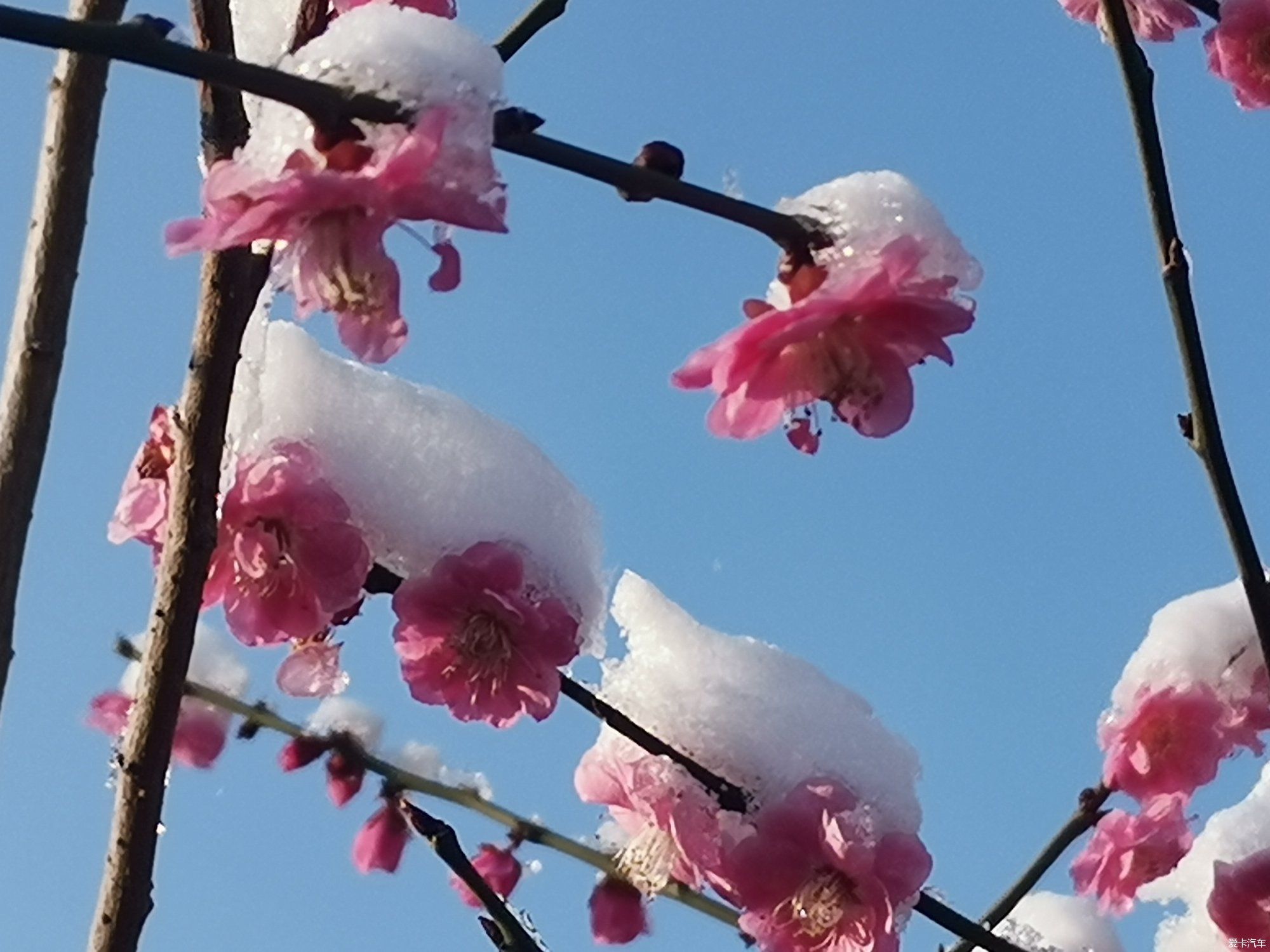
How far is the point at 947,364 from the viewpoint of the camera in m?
1.23

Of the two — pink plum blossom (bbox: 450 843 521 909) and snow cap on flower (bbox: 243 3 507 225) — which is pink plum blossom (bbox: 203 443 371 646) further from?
pink plum blossom (bbox: 450 843 521 909)

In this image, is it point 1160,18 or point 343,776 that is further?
point 1160,18

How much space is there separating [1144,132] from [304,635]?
965 mm

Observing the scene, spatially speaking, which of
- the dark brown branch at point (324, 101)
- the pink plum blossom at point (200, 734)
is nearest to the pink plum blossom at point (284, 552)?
the dark brown branch at point (324, 101)

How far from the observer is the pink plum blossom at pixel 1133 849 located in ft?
7.50

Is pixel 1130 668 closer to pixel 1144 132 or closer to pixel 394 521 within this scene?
pixel 1144 132

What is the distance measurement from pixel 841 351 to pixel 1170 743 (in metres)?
1.21

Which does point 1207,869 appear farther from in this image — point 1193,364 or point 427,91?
point 427,91

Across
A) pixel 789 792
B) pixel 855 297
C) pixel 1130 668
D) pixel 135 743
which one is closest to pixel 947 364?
pixel 855 297

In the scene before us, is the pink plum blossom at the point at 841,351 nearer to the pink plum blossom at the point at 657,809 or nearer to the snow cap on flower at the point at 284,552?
the snow cap on flower at the point at 284,552

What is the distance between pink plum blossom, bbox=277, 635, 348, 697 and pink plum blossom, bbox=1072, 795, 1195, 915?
112 centimetres

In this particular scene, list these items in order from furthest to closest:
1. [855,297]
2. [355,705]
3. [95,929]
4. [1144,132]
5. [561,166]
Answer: [355,705]
[1144,132]
[95,929]
[855,297]
[561,166]

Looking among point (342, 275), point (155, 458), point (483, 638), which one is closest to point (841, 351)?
point (342, 275)

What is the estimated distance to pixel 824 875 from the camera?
1.62m
